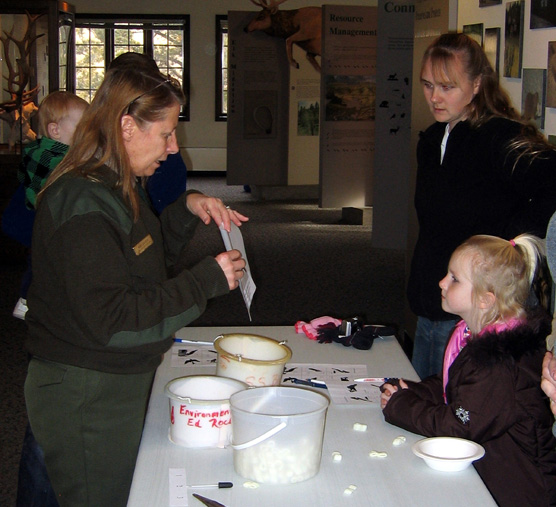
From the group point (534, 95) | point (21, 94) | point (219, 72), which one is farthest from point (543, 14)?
point (219, 72)

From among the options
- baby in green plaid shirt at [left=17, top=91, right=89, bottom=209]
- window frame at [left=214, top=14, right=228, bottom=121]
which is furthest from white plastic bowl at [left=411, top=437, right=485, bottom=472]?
window frame at [left=214, top=14, right=228, bottom=121]

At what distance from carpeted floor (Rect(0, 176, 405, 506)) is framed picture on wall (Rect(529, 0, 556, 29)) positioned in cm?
226

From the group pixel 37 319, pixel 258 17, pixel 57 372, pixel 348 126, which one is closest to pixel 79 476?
pixel 57 372

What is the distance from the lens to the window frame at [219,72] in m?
13.0

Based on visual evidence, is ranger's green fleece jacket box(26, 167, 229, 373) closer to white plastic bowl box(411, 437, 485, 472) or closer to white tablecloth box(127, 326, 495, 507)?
white tablecloth box(127, 326, 495, 507)

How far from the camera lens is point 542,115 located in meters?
3.07

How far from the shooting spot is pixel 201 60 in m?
13.2

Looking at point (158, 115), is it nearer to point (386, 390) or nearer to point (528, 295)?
point (386, 390)

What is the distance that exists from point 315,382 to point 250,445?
561 millimetres

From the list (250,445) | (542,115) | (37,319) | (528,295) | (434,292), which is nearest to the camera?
(250,445)

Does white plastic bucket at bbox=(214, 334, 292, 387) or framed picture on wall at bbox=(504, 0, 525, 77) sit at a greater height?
framed picture on wall at bbox=(504, 0, 525, 77)

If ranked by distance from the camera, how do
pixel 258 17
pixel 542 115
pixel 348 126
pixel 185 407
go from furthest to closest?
pixel 258 17
pixel 348 126
pixel 542 115
pixel 185 407

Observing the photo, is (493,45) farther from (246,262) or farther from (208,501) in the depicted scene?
(208,501)

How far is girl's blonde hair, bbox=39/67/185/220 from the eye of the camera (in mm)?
1646
